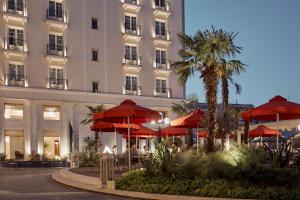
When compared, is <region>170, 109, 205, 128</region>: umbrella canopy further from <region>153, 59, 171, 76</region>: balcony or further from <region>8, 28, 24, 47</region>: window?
<region>153, 59, 171, 76</region>: balcony

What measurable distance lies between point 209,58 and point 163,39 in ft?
91.6

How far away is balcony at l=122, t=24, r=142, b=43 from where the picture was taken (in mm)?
47312

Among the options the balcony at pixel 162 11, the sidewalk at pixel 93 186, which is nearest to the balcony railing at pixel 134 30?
the balcony at pixel 162 11

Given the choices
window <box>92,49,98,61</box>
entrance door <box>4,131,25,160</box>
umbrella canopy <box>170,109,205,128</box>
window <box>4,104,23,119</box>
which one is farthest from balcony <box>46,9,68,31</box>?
umbrella canopy <box>170,109,205,128</box>

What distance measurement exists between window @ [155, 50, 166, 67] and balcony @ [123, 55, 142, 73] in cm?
229

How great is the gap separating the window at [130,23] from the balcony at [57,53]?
6.95m

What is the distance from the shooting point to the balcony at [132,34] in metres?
47.3

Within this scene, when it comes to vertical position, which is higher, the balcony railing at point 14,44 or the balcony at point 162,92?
the balcony railing at point 14,44

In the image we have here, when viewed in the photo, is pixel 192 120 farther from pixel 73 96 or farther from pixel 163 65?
pixel 163 65

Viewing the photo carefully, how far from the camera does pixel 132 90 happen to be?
47.6 metres

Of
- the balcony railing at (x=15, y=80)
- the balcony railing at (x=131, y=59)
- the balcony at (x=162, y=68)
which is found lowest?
the balcony railing at (x=15, y=80)

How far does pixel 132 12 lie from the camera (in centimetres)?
4841

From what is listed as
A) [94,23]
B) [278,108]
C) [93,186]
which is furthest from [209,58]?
[94,23]

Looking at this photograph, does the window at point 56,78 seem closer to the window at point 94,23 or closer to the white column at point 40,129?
the white column at point 40,129
